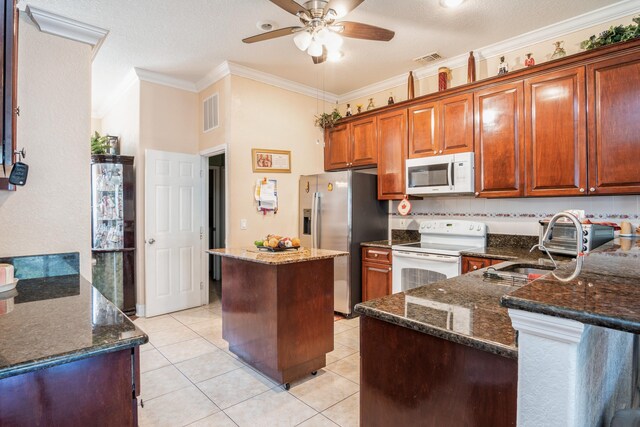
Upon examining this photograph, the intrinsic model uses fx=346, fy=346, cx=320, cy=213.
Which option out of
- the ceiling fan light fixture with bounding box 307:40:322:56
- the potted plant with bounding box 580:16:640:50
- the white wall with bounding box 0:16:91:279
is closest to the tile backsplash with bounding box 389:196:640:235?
the potted plant with bounding box 580:16:640:50

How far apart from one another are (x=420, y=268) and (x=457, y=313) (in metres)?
2.26

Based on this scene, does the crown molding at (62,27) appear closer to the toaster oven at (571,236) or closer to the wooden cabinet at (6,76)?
the wooden cabinet at (6,76)

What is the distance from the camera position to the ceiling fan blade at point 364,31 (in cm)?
239

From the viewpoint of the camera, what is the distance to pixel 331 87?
4.60 m

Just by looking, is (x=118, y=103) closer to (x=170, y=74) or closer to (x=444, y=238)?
(x=170, y=74)

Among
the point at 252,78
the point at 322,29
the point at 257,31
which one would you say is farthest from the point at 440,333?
the point at 252,78

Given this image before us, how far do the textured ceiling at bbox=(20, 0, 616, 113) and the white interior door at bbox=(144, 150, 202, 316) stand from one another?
1071 mm

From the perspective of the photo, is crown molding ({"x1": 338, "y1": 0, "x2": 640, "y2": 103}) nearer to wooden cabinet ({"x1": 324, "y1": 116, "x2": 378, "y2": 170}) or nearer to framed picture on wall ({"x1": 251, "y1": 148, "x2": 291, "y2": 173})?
wooden cabinet ({"x1": 324, "y1": 116, "x2": 378, "y2": 170})

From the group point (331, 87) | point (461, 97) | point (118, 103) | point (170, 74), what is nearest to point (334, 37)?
point (461, 97)

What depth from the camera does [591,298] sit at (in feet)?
2.47

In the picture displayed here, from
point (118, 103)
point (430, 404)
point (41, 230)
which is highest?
point (118, 103)

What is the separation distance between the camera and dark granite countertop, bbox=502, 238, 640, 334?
65 centimetres

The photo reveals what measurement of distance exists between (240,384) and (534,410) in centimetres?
213

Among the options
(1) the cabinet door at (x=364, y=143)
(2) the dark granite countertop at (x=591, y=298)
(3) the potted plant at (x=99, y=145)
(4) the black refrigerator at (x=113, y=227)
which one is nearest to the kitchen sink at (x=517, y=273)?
(2) the dark granite countertop at (x=591, y=298)
